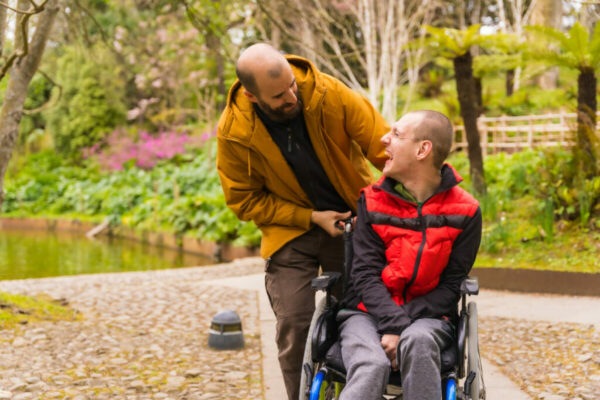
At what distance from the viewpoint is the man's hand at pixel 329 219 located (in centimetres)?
297

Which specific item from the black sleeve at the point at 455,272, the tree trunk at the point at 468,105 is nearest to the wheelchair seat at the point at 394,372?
the black sleeve at the point at 455,272

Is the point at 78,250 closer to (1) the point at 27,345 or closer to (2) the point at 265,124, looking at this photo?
(1) the point at 27,345

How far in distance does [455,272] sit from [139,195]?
52.0 feet

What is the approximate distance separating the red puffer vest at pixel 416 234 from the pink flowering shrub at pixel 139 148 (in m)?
17.0

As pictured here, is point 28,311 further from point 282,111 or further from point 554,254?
point 554,254

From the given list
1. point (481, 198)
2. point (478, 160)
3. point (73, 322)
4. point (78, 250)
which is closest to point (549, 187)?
point (481, 198)

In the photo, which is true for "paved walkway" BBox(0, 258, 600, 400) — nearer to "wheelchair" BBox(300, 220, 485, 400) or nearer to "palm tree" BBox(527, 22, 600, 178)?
"wheelchair" BBox(300, 220, 485, 400)

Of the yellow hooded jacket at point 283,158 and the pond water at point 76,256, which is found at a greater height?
the yellow hooded jacket at point 283,158

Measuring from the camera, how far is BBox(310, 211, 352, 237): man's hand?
2.97 m

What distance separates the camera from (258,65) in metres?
2.62

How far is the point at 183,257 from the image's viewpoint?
1279cm

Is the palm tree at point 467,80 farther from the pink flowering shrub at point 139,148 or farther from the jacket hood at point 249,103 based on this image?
the pink flowering shrub at point 139,148

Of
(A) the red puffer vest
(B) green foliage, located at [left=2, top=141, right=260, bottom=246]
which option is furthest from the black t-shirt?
(B) green foliage, located at [left=2, top=141, right=260, bottom=246]

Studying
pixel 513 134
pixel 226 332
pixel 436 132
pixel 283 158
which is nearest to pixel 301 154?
pixel 283 158
